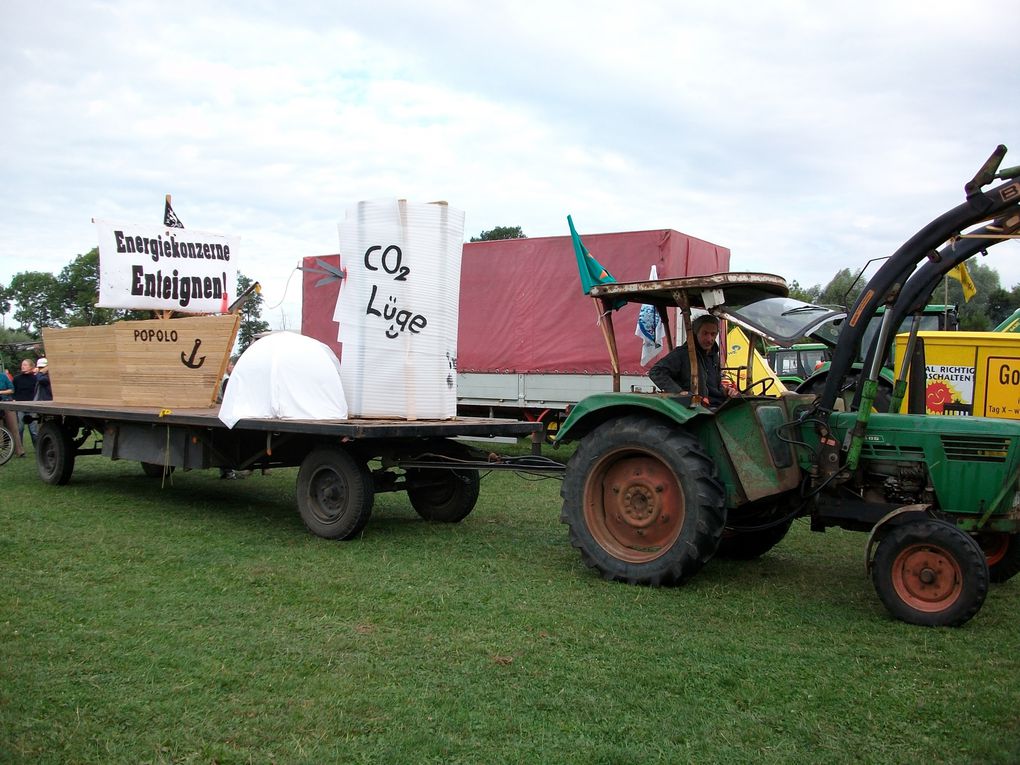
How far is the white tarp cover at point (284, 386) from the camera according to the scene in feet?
23.7

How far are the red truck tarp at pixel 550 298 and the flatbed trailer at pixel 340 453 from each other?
12.8ft

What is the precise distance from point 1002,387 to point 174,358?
8.25 meters

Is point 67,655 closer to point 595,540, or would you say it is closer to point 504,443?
point 595,540

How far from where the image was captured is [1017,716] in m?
3.61

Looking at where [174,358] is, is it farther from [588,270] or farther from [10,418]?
[10,418]

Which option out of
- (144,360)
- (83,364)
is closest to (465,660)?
(144,360)

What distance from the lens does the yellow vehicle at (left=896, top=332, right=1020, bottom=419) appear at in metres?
8.30

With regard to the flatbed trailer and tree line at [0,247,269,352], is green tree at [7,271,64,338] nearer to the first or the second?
tree line at [0,247,269,352]

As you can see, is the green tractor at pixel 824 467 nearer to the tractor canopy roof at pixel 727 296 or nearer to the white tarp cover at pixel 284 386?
the tractor canopy roof at pixel 727 296

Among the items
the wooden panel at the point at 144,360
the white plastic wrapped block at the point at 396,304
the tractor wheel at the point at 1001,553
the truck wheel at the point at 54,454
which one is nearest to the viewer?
the tractor wheel at the point at 1001,553

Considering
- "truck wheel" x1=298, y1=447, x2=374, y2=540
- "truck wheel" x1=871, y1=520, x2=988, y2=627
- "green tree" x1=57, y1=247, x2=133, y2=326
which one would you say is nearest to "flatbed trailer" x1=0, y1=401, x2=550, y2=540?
"truck wheel" x1=298, y1=447, x2=374, y2=540

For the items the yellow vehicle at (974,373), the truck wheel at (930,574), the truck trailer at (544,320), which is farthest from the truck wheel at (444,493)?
the yellow vehicle at (974,373)

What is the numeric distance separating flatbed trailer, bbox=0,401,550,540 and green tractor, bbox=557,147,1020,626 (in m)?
0.89

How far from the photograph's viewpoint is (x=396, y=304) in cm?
714
